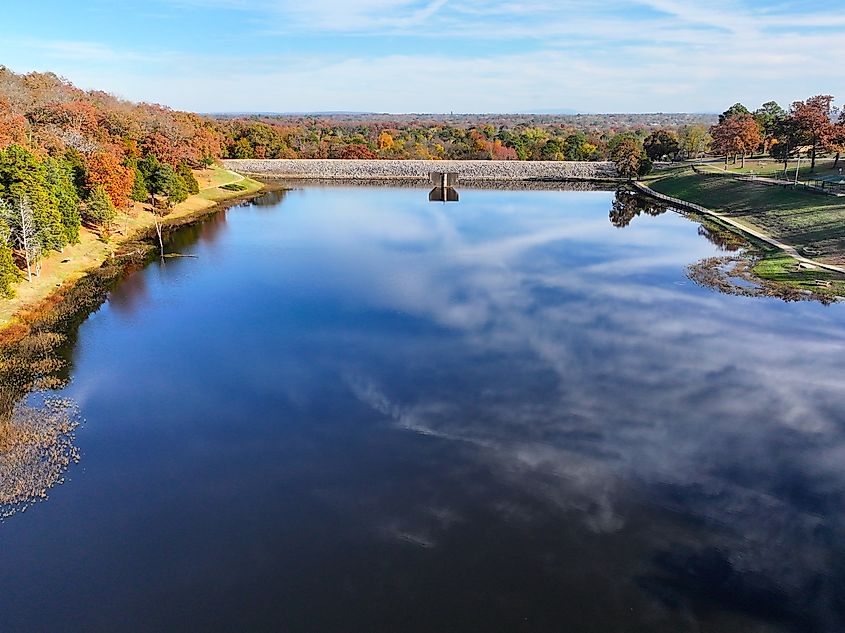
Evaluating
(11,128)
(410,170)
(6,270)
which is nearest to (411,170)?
(410,170)

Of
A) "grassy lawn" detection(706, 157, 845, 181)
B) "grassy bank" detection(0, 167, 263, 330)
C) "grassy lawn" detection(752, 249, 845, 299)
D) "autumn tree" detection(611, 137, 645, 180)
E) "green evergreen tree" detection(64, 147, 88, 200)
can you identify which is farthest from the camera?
"autumn tree" detection(611, 137, 645, 180)

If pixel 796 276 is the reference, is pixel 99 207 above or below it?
above

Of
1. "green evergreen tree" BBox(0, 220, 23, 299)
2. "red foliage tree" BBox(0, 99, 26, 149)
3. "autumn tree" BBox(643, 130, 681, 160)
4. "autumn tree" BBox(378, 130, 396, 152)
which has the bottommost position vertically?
"green evergreen tree" BBox(0, 220, 23, 299)

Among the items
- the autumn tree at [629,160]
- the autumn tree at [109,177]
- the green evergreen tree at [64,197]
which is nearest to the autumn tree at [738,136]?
the autumn tree at [629,160]

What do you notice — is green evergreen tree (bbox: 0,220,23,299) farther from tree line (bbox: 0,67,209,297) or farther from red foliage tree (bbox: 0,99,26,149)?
red foliage tree (bbox: 0,99,26,149)

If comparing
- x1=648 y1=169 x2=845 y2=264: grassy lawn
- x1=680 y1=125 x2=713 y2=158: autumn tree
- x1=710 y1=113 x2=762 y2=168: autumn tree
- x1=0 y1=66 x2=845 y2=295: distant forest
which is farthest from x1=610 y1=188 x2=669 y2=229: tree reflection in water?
x1=680 y1=125 x2=713 y2=158: autumn tree

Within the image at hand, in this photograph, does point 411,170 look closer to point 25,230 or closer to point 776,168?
point 776,168
